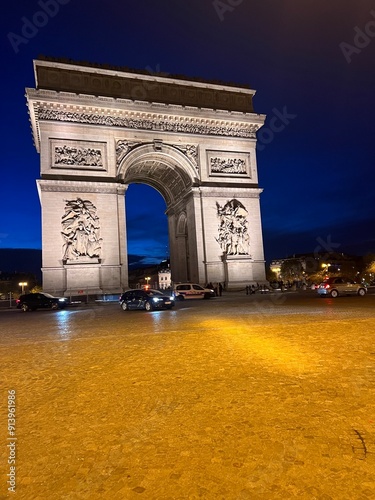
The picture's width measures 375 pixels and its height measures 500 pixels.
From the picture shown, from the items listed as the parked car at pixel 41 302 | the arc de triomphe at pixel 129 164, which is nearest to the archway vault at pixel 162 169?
the arc de triomphe at pixel 129 164

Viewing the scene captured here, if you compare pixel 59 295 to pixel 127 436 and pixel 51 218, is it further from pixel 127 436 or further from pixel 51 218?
pixel 127 436

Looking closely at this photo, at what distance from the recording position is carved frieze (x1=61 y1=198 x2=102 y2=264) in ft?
82.1

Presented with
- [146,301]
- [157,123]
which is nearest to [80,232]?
[146,301]

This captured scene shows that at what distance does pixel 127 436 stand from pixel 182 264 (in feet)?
103

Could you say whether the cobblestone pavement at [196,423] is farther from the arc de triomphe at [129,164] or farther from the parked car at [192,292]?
the arc de triomphe at [129,164]

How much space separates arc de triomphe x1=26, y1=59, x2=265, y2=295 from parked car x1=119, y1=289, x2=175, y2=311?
654cm

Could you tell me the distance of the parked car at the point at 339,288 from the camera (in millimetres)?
23250

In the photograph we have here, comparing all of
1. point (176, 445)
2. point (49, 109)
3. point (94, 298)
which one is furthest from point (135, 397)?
point (49, 109)

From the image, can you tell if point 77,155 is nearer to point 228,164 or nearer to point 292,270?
point 228,164

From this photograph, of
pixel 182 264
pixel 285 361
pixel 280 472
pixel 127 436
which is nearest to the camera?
pixel 280 472

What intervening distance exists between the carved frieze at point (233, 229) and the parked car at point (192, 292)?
14.1ft

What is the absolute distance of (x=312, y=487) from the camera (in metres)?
2.41

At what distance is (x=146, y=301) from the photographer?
1880cm

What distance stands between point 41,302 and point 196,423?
2102cm
